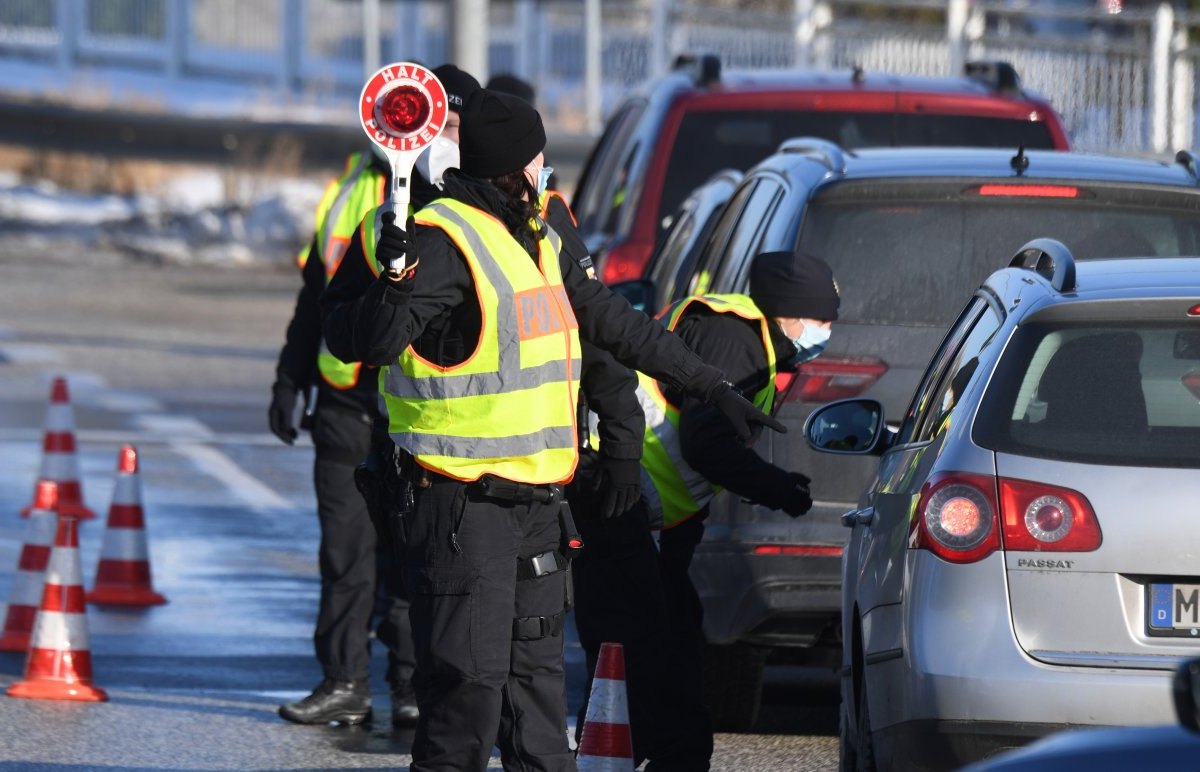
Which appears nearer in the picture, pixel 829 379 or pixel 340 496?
pixel 829 379

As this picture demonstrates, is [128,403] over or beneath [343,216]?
beneath

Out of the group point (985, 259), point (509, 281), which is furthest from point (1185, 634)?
point (985, 259)

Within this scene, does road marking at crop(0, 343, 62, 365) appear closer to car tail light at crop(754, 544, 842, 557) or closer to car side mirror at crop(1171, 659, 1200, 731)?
car tail light at crop(754, 544, 842, 557)

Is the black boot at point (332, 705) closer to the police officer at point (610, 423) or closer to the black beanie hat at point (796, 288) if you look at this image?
the police officer at point (610, 423)

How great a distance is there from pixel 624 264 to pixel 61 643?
3136mm

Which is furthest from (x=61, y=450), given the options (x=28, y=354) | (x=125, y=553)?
(x=28, y=354)

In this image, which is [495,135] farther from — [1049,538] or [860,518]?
[1049,538]

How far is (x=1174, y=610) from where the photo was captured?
15.0 ft

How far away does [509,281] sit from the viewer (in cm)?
516

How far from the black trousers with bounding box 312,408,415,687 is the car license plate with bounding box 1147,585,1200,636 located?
3.17 meters

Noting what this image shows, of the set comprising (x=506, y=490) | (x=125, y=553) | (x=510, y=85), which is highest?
(x=510, y=85)

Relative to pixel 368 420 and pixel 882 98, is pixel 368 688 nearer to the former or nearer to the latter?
pixel 368 420

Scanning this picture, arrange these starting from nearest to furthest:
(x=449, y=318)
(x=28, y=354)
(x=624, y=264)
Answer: (x=449, y=318) < (x=624, y=264) < (x=28, y=354)

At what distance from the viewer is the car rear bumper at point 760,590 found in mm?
6457
